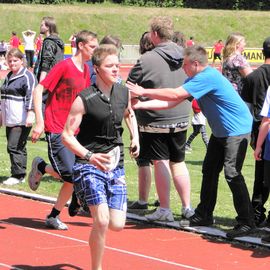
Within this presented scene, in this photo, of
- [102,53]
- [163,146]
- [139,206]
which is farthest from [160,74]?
[102,53]

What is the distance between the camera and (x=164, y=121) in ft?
30.4

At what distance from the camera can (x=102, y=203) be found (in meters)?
6.80

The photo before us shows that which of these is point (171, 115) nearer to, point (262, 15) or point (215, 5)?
point (262, 15)

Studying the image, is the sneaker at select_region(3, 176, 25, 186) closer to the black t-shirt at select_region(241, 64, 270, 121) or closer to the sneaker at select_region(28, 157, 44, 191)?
the sneaker at select_region(28, 157, 44, 191)

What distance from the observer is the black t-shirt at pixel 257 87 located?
9.21 metres

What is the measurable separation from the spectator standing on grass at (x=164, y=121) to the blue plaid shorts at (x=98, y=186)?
7.57 ft

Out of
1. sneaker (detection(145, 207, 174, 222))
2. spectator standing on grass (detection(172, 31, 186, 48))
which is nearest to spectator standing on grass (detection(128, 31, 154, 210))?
spectator standing on grass (detection(172, 31, 186, 48))

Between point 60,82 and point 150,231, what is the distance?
1.92 metres

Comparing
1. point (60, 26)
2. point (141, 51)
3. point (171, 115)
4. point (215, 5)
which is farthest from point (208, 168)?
point (215, 5)

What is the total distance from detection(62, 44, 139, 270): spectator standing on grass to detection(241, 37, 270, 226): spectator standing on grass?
8.30 feet

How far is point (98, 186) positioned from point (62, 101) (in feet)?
7.97

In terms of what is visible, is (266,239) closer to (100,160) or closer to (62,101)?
(100,160)

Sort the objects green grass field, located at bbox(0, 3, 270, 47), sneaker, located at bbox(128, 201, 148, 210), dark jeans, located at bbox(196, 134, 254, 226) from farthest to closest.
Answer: green grass field, located at bbox(0, 3, 270, 47) < sneaker, located at bbox(128, 201, 148, 210) < dark jeans, located at bbox(196, 134, 254, 226)

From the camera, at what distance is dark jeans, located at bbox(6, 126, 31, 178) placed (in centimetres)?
1183
